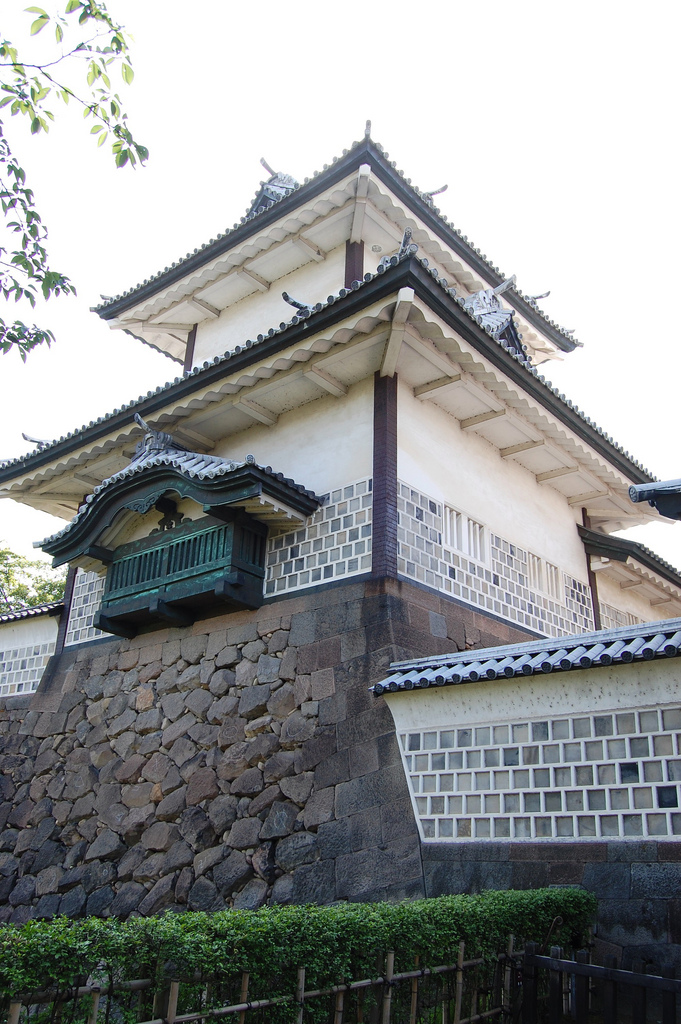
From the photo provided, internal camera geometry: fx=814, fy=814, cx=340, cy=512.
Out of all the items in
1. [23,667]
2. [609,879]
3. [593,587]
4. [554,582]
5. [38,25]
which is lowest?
[609,879]

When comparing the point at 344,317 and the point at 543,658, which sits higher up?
the point at 344,317

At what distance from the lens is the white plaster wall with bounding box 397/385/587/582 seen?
32.3ft

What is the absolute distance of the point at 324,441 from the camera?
1012 centimetres

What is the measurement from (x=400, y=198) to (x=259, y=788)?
26.4ft

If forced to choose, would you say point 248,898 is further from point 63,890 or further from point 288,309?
point 288,309

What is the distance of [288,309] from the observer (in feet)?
41.9

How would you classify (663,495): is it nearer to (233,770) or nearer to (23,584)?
(233,770)

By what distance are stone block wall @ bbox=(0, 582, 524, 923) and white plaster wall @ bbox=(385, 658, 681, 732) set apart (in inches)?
18.8

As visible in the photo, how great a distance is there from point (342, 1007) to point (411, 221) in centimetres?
1029

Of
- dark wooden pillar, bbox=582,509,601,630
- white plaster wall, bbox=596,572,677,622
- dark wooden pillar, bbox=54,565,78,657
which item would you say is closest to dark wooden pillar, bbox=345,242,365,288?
dark wooden pillar, bbox=582,509,601,630

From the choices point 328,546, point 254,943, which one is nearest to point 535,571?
point 328,546

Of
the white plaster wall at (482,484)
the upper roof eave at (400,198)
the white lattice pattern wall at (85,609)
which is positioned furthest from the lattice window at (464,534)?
the white lattice pattern wall at (85,609)

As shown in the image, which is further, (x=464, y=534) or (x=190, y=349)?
(x=190, y=349)

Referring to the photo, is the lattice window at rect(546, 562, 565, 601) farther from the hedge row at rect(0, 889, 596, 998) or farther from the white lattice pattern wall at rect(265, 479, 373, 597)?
the hedge row at rect(0, 889, 596, 998)
